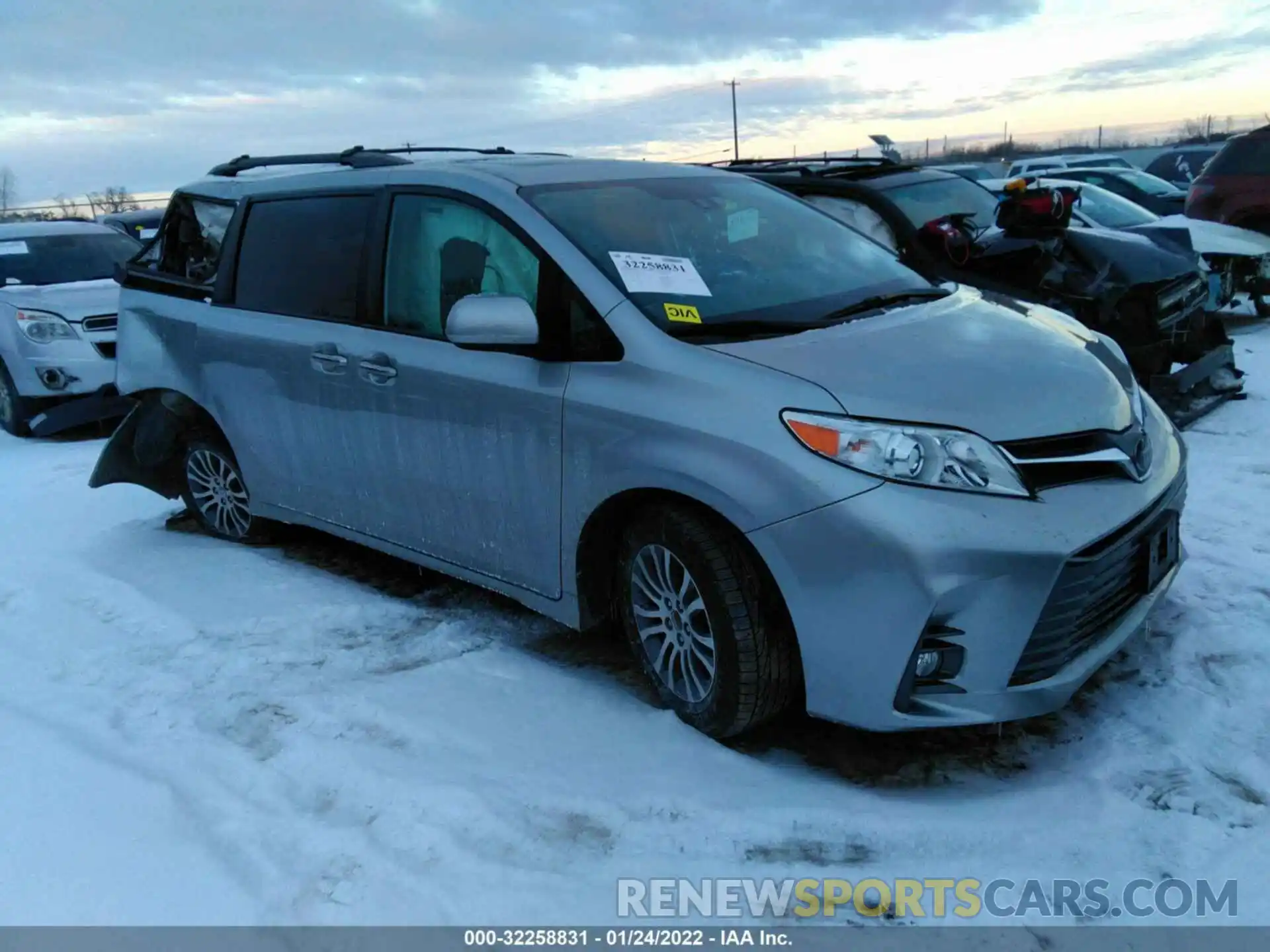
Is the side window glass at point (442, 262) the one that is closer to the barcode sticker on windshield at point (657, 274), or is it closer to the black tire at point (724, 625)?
the barcode sticker on windshield at point (657, 274)

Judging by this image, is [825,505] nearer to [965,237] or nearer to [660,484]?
[660,484]

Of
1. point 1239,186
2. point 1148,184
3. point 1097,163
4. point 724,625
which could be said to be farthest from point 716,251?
point 1097,163

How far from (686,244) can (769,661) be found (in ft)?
5.07

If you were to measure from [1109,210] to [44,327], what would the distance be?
978cm

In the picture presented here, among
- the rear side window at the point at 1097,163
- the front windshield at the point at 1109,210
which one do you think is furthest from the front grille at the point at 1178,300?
the rear side window at the point at 1097,163

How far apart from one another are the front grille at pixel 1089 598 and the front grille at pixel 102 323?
8.16m

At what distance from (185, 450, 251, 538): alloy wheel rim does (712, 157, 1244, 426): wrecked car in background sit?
11.8ft

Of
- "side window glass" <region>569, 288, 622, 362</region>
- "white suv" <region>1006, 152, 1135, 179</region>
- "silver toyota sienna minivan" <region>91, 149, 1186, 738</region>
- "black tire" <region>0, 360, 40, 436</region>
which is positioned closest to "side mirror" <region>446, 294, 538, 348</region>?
"silver toyota sienna minivan" <region>91, 149, 1186, 738</region>

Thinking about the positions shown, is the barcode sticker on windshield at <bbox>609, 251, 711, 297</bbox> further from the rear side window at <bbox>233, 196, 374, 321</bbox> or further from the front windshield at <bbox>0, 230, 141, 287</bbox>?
the front windshield at <bbox>0, 230, 141, 287</bbox>

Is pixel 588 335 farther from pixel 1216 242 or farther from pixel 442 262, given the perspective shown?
pixel 1216 242

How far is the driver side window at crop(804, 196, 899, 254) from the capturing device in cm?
666

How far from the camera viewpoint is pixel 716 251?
12.4 feet

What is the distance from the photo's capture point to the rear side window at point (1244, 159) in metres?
10.7

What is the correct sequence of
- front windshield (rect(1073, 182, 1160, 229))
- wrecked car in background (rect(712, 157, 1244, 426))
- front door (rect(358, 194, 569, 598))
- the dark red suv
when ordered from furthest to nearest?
1. the dark red suv
2. front windshield (rect(1073, 182, 1160, 229))
3. wrecked car in background (rect(712, 157, 1244, 426))
4. front door (rect(358, 194, 569, 598))
